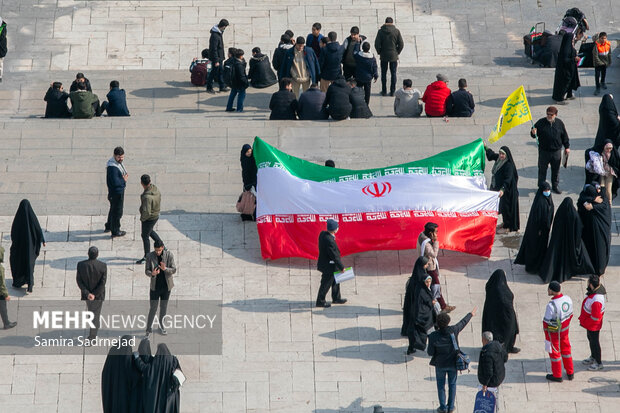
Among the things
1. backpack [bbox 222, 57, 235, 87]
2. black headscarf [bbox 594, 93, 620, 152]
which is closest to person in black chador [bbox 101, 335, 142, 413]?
black headscarf [bbox 594, 93, 620, 152]

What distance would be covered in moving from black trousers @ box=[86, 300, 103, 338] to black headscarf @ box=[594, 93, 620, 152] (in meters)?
8.89

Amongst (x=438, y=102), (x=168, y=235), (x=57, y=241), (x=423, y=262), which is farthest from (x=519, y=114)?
(x=57, y=241)

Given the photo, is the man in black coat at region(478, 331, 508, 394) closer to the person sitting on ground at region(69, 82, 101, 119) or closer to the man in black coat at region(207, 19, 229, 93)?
the person sitting on ground at region(69, 82, 101, 119)

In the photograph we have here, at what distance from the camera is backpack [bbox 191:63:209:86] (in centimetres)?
2738

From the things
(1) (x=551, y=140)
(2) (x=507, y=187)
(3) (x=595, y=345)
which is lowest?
(3) (x=595, y=345)

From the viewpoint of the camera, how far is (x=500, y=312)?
729 inches

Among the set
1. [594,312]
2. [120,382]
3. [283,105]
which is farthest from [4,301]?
[594,312]

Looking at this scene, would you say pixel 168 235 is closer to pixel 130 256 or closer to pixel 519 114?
pixel 130 256

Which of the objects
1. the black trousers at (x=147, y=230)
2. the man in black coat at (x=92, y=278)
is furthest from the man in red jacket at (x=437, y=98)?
the man in black coat at (x=92, y=278)

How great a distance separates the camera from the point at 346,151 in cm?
2381

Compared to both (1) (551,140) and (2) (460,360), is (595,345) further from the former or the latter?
(1) (551,140)

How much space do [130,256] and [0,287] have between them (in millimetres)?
2616

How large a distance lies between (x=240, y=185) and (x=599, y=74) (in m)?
7.54

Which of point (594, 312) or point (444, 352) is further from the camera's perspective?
point (594, 312)
